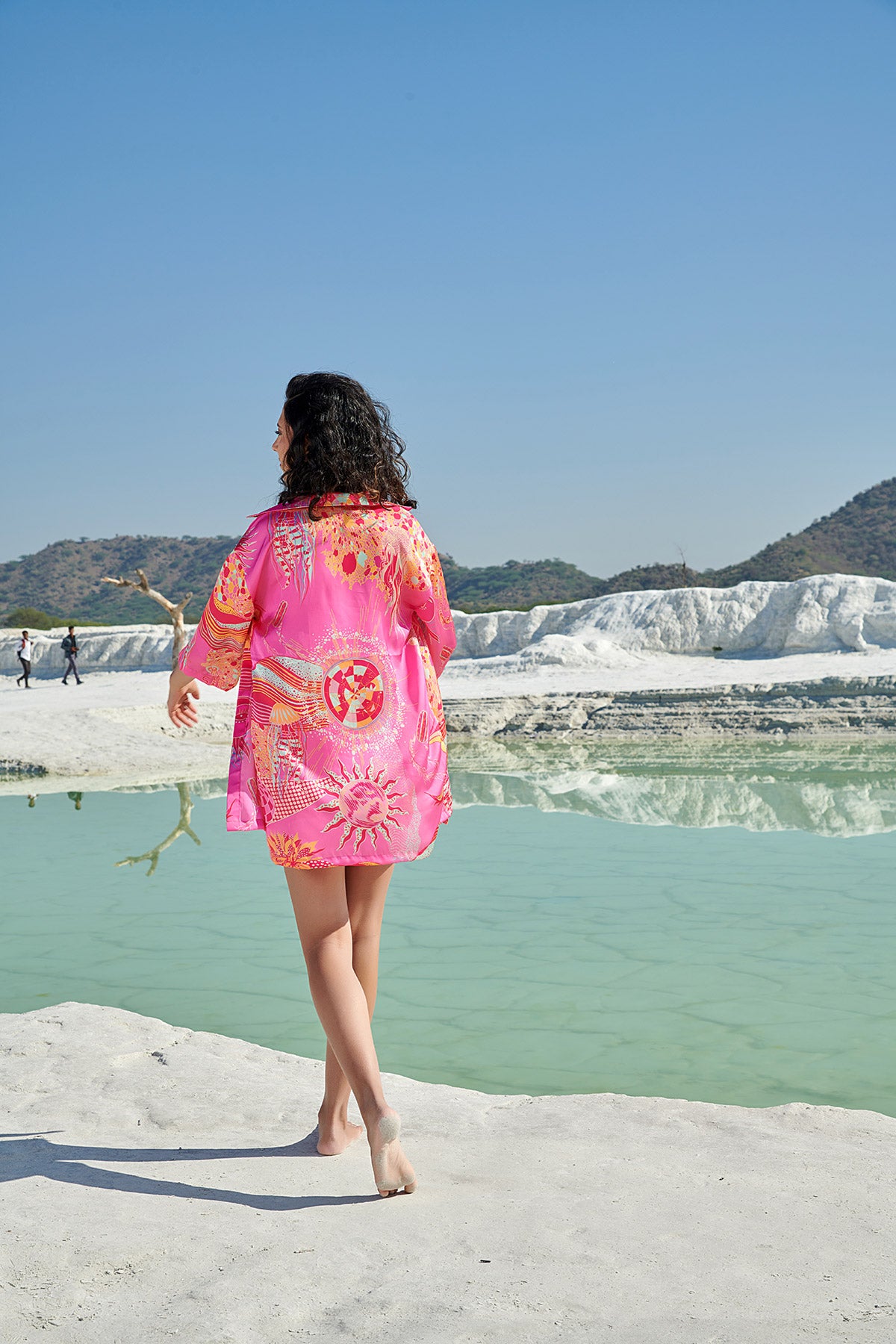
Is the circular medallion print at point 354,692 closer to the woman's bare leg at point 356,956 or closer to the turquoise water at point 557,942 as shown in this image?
the woman's bare leg at point 356,956

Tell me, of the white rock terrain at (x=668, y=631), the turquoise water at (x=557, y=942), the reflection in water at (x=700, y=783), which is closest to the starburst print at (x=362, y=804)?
the turquoise water at (x=557, y=942)

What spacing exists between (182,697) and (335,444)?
0.61 m

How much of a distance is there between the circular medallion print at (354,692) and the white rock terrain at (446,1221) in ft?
2.72

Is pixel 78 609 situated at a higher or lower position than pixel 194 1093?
higher

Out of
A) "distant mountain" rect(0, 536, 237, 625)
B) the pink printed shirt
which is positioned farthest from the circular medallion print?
"distant mountain" rect(0, 536, 237, 625)

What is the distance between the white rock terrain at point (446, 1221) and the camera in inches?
55.2

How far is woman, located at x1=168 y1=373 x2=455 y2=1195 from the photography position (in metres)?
2.02

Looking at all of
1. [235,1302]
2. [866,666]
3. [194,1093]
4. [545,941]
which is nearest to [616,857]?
[545,941]

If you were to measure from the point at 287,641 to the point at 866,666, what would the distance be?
18883mm

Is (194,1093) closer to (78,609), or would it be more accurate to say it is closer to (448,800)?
(448,800)

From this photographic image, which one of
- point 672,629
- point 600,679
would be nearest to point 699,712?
point 600,679

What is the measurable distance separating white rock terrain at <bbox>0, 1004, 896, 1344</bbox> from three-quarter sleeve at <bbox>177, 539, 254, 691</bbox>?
0.93 meters

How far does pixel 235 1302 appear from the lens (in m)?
1.46

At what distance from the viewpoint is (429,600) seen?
2.14 meters
